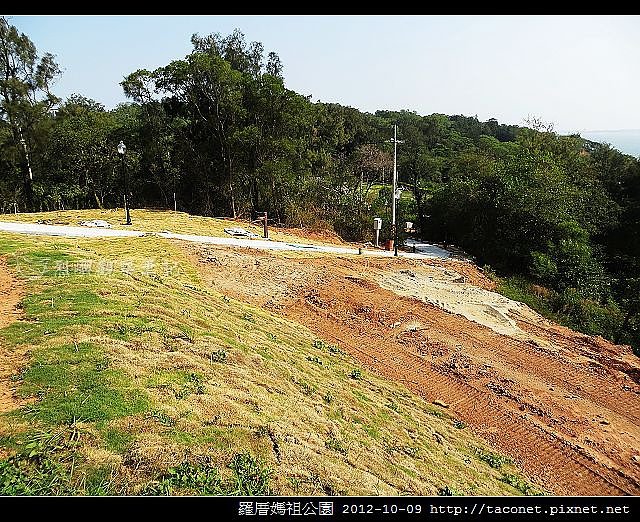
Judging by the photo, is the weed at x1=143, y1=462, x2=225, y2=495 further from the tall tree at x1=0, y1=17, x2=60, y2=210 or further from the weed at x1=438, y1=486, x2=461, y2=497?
the tall tree at x1=0, y1=17, x2=60, y2=210

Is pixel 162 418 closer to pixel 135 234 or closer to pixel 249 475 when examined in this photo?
pixel 249 475

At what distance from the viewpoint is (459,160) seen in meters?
24.8

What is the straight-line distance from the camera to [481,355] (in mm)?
7199

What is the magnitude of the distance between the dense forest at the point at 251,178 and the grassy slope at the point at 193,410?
8.77m

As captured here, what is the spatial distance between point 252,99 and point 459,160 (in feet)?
41.9

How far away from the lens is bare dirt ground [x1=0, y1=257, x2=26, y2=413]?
314 cm

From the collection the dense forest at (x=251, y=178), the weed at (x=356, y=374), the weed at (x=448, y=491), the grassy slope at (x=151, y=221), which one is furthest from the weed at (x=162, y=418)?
the dense forest at (x=251, y=178)

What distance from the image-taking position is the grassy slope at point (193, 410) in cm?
271

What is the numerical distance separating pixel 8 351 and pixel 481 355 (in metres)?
6.10

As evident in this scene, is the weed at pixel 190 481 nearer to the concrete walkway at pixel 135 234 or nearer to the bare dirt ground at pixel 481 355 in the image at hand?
the bare dirt ground at pixel 481 355

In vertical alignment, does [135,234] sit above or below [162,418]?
above

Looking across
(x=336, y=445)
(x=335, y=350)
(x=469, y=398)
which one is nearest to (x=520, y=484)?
(x=469, y=398)

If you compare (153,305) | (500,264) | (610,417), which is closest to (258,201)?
(500,264)
